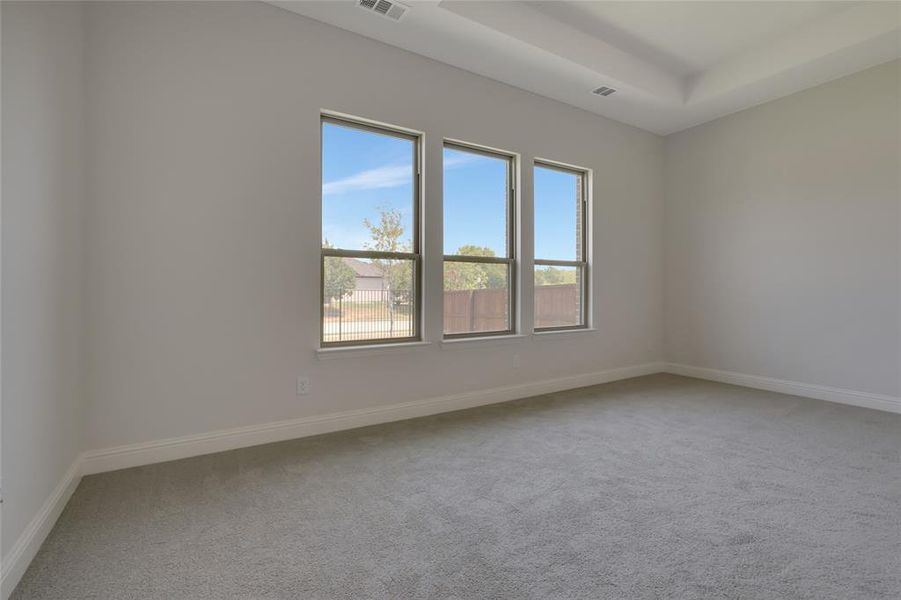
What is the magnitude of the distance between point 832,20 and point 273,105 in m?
4.61

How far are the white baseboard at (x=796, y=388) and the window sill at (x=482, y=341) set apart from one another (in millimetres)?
2554

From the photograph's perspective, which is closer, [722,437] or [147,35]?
[147,35]

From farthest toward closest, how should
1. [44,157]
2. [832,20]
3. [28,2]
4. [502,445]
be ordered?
[832,20]
[502,445]
[44,157]
[28,2]

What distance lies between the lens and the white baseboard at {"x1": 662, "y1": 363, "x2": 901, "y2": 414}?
12.5 feet

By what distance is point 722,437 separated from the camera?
307cm

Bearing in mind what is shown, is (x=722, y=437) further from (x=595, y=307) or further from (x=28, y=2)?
(x=28, y=2)

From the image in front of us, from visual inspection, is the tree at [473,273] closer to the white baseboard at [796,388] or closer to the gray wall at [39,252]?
the gray wall at [39,252]

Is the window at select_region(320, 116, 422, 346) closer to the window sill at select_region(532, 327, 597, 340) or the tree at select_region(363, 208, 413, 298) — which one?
the tree at select_region(363, 208, 413, 298)

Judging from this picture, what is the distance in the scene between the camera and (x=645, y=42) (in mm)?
3877

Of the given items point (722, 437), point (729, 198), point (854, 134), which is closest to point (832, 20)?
point (854, 134)

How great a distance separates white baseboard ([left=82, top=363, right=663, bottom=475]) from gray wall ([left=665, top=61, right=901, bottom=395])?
221 cm

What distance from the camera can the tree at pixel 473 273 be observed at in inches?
153

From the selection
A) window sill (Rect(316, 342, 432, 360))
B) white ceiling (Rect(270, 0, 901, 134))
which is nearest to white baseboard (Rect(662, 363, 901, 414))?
white ceiling (Rect(270, 0, 901, 134))

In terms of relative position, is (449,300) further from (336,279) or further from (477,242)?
(336,279)
